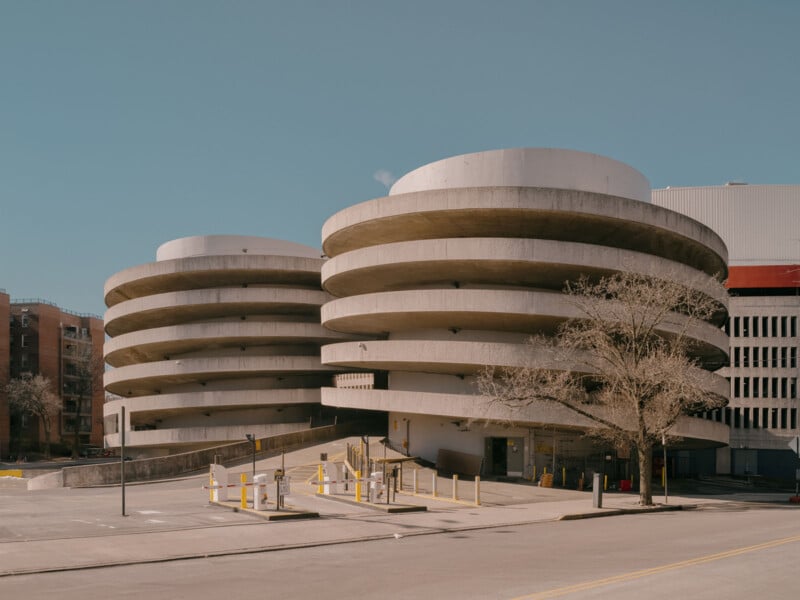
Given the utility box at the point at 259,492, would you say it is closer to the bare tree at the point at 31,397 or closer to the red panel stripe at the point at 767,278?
the red panel stripe at the point at 767,278

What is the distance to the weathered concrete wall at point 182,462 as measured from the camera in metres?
38.4

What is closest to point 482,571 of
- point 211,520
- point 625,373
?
point 211,520

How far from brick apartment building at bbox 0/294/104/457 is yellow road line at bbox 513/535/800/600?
296 ft

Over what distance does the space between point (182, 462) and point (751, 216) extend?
62721 mm

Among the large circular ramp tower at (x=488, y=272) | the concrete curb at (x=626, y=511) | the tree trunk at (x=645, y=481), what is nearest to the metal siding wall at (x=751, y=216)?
the large circular ramp tower at (x=488, y=272)

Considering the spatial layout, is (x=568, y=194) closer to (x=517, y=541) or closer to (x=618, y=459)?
(x=618, y=459)

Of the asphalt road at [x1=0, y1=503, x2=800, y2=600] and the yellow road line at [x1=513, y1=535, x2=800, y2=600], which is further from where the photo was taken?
the asphalt road at [x1=0, y1=503, x2=800, y2=600]

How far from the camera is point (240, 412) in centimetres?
5881

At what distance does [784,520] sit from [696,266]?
25.8 meters

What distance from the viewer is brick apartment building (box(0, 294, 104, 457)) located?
95188 mm

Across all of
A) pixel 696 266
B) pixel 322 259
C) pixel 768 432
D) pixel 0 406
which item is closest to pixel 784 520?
pixel 696 266

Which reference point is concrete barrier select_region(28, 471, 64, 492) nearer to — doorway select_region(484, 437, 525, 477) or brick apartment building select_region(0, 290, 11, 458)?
doorway select_region(484, 437, 525, 477)

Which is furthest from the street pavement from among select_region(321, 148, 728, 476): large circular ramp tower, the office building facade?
the office building facade

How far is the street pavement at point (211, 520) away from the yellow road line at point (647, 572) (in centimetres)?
697
